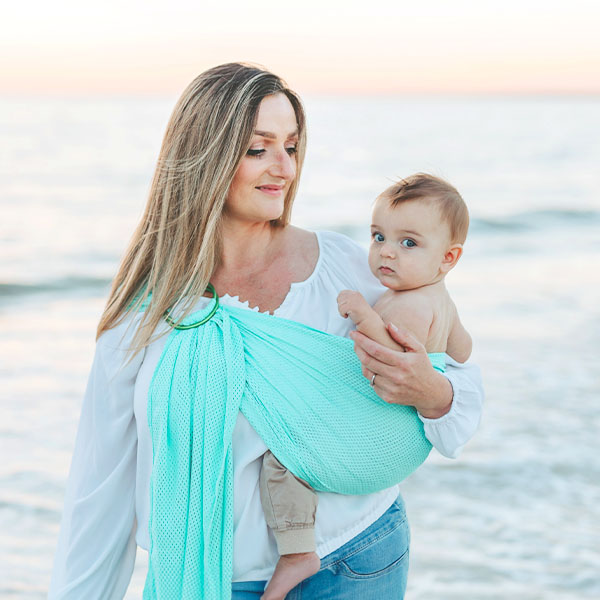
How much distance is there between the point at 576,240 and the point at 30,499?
10412 mm

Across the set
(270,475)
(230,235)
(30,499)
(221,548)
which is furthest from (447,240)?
(30,499)

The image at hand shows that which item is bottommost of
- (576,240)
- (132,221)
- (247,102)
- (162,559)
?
(132,221)

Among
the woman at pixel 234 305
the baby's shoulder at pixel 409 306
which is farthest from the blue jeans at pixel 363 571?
the baby's shoulder at pixel 409 306

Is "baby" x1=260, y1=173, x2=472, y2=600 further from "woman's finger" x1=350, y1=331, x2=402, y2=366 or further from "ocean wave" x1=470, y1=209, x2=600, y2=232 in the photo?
"ocean wave" x1=470, y1=209, x2=600, y2=232

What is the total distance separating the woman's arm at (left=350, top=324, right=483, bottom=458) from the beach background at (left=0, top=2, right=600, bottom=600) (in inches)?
38.6

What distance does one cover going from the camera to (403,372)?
176 centimetres

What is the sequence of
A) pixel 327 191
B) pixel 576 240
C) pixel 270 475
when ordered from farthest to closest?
1. pixel 327 191
2. pixel 576 240
3. pixel 270 475

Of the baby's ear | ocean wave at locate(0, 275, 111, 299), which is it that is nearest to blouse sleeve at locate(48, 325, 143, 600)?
the baby's ear

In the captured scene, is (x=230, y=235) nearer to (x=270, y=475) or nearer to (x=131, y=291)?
(x=131, y=291)

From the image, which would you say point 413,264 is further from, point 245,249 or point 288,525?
point 288,525

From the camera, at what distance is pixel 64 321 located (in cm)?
807

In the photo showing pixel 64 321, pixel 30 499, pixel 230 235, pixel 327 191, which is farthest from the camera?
pixel 327 191

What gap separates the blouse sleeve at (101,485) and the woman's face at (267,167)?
16.0 inches

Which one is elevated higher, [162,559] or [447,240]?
[447,240]
